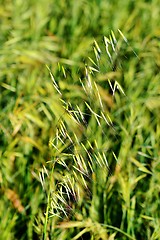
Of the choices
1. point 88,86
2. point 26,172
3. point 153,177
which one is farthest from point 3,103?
point 88,86

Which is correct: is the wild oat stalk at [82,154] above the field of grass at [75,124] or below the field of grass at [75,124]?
above

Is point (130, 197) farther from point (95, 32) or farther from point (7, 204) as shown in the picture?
point (95, 32)

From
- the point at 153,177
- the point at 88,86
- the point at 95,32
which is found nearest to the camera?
the point at 88,86

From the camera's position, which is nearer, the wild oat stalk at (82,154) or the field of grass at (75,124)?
the wild oat stalk at (82,154)

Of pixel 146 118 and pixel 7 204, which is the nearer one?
pixel 7 204

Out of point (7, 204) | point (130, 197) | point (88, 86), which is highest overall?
point (88, 86)

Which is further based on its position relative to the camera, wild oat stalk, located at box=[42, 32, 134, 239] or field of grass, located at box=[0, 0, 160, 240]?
field of grass, located at box=[0, 0, 160, 240]

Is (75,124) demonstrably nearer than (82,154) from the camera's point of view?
No

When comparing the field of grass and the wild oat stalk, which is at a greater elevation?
the wild oat stalk
